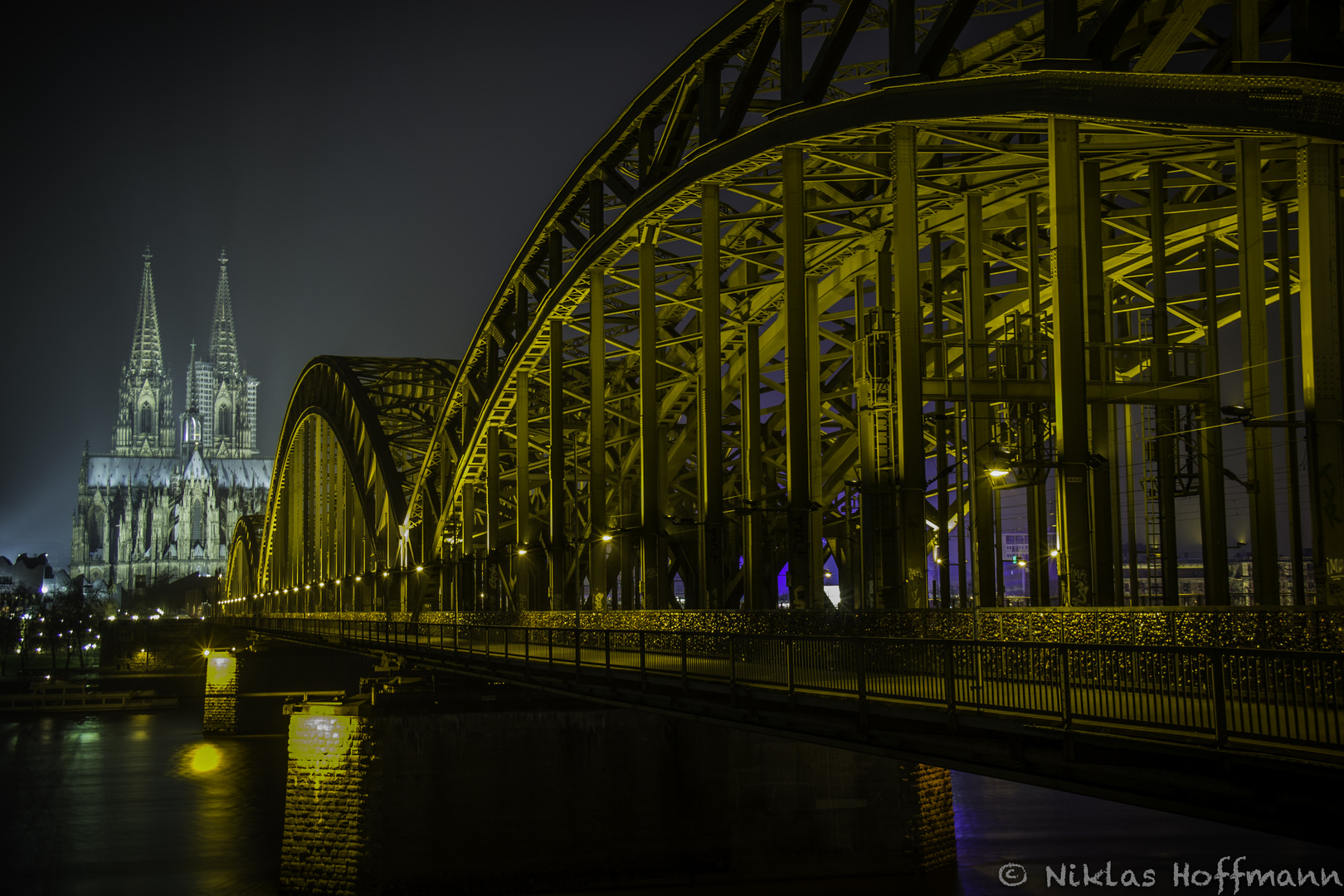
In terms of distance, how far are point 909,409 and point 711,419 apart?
8.27 meters

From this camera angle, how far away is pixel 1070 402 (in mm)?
20828

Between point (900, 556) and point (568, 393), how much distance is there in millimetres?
25934

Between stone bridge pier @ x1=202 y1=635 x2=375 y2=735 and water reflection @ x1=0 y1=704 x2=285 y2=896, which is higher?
stone bridge pier @ x1=202 y1=635 x2=375 y2=735

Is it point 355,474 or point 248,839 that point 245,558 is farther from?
point 248,839

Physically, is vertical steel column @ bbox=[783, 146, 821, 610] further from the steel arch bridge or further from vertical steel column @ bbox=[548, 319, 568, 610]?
vertical steel column @ bbox=[548, 319, 568, 610]

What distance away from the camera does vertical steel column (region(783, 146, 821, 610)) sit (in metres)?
27.6

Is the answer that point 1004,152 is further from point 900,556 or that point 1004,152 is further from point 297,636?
point 297,636

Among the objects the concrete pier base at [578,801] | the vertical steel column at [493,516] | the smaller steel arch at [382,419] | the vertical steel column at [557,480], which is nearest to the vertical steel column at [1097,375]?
the concrete pier base at [578,801]

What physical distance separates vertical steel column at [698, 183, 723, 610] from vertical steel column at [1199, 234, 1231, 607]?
10050mm

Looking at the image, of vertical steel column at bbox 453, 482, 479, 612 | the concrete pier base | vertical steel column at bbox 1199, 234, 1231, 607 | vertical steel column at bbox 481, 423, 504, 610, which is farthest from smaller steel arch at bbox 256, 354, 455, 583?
vertical steel column at bbox 1199, 234, 1231, 607

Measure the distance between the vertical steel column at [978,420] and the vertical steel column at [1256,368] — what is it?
4.66m

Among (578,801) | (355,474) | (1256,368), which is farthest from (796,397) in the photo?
(355,474)

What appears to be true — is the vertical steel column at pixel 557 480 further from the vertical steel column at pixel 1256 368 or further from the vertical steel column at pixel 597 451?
the vertical steel column at pixel 1256 368

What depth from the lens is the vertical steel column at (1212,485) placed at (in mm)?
26328
